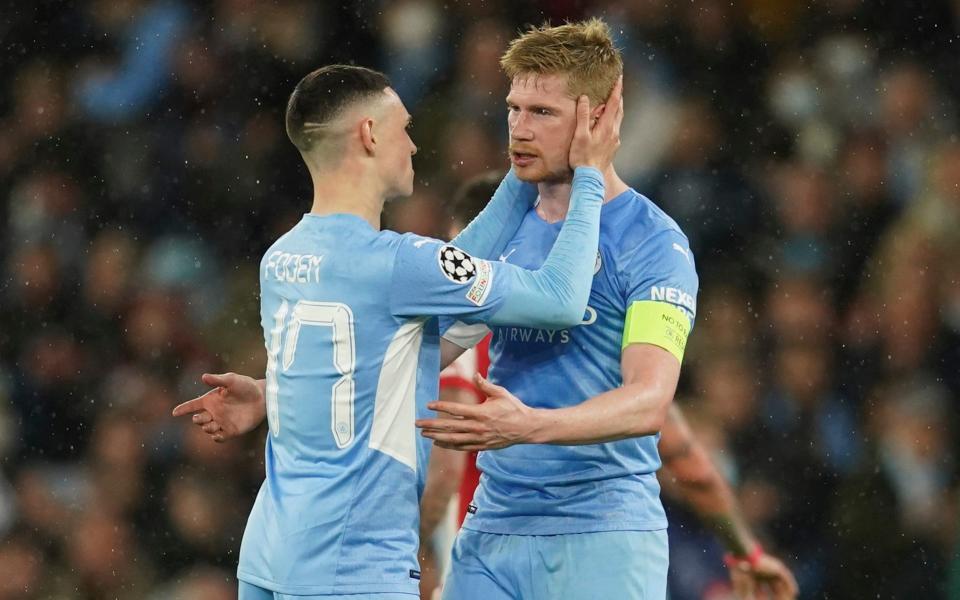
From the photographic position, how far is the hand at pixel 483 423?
2.65m

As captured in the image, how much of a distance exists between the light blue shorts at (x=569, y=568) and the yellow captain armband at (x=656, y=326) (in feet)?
1.44

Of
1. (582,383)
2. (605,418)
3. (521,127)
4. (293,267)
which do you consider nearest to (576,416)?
(605,418)

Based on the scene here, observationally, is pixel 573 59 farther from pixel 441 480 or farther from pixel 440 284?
pixel 441 480

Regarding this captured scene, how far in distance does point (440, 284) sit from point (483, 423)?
0.34 m

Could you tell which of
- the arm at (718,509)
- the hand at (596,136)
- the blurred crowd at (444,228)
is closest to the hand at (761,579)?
the arm at (718,509)

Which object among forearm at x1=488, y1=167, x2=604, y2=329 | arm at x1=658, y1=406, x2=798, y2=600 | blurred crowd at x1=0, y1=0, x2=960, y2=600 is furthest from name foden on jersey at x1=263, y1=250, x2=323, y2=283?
blurred crowd at x1=0, y1=0, x2=960, y2=600

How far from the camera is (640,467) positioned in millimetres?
3139

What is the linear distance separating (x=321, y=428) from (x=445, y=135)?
405 cm

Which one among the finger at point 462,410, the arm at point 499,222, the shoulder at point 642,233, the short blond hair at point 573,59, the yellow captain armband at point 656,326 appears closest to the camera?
the finger at point 462,410

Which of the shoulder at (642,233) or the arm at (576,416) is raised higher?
the shoulder at (642,233)

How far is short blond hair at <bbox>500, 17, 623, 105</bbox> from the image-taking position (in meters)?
3.23

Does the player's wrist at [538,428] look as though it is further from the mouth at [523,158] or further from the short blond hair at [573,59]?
the short blond hair at [573,59]

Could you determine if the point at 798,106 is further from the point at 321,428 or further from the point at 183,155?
the point at 321,428

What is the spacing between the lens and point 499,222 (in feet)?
11.1
